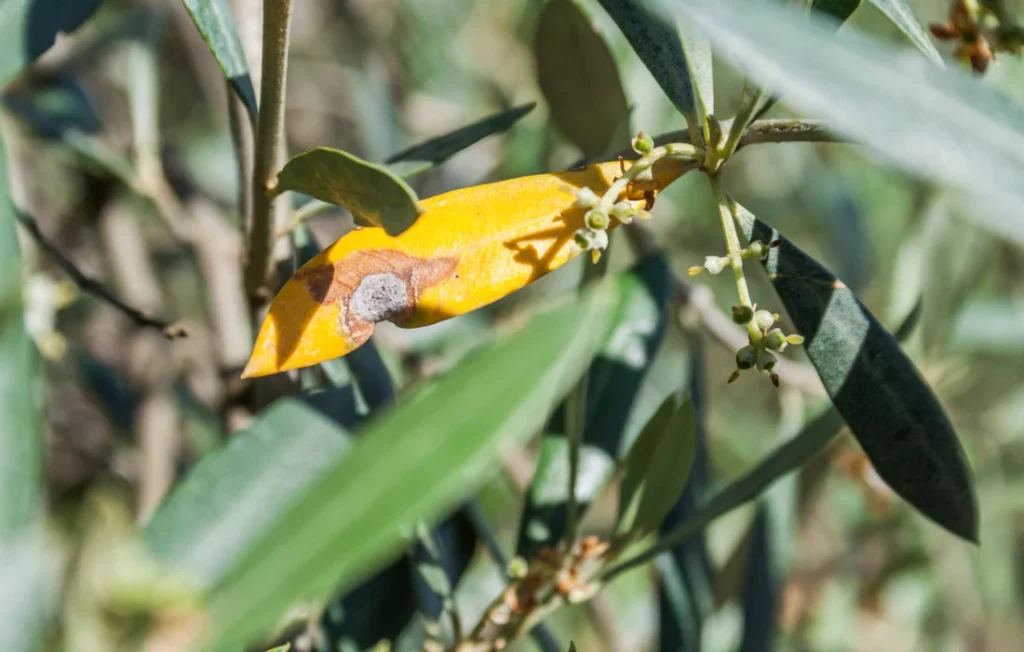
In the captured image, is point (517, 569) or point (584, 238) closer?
point (584, 238)

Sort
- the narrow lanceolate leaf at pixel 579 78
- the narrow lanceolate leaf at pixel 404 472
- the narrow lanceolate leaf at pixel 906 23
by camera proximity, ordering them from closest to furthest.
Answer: the narrow lanceolate leaf at pixel 404 472
the narrow lanceolate leaf at pixel 906 23
the narrow lanceolate leaf at pixel 579 78

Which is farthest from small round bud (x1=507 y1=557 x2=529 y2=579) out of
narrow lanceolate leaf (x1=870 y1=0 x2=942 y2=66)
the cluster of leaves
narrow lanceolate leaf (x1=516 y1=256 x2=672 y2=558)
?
narrow lanceolate leaf (x1=870 y1=0 x2=942 y2=66)

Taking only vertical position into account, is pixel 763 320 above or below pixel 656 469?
above

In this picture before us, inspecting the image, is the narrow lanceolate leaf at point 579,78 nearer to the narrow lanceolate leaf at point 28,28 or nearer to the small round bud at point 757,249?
the small round bud at point 757,249

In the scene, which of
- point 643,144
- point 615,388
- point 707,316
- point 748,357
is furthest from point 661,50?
point 707,316

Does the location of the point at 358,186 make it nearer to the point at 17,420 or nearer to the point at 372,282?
the point at 372,282

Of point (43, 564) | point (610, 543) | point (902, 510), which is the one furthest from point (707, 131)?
point (902, 510)

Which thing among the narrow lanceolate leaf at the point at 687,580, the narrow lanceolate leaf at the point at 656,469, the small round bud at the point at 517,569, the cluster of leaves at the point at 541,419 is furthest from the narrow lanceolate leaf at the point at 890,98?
the narrow lanceolate leaf at the point at 687,580
